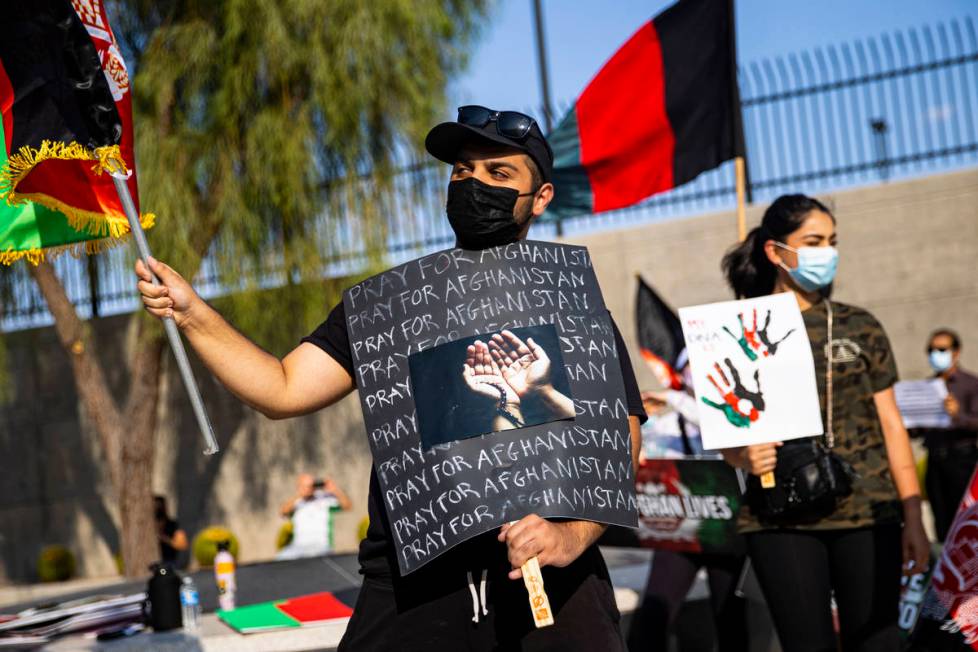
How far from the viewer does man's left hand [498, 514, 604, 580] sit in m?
2.56

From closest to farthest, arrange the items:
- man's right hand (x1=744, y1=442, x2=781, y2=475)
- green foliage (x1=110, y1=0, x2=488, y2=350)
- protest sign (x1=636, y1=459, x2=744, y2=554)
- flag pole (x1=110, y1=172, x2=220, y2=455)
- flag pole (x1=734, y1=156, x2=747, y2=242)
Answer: flag pole (x1=110, y1=172, x2=220, y2=455) < man's right hand (x1=744, y1=442, x2=781, y2=475) < flag pole (x1=734, y1=156, x2=747, y2=242) < protest sign (x1=636, y1=459, x2=744, y2=554) < green foliage (x1=110, y1=0, x2=488, y2=350)

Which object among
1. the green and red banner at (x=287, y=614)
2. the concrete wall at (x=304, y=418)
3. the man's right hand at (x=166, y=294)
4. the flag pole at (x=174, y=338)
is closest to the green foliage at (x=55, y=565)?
the concrete wall at (x=304, y=418)

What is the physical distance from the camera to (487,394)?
281 centimetres

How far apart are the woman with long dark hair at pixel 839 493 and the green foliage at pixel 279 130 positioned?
921 cm

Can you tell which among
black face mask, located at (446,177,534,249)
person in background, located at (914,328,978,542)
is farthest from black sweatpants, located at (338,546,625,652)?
person in background, located at (914,328,978,542)

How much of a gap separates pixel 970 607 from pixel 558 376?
6.29 ft

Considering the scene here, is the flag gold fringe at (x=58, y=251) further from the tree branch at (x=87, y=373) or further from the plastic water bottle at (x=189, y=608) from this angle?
the tree branch at (x=87, y=373)

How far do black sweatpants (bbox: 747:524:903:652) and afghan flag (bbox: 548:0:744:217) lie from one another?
315cm

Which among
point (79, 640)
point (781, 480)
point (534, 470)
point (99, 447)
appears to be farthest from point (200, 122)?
point (534, 470)

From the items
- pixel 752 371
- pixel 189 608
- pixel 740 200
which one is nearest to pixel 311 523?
pixel 189 608

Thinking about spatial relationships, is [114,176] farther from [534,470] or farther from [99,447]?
[99,447]

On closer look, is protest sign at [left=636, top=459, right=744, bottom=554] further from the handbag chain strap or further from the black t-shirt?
the black t-shirt

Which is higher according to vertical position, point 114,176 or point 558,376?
point 114,176

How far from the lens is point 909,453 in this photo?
4.26 meters
